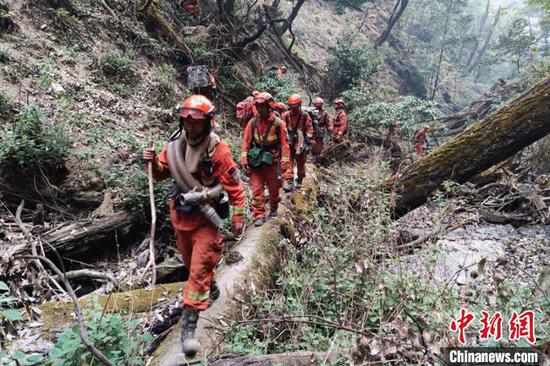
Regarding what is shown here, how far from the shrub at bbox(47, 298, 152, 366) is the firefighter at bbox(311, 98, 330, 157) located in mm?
8249

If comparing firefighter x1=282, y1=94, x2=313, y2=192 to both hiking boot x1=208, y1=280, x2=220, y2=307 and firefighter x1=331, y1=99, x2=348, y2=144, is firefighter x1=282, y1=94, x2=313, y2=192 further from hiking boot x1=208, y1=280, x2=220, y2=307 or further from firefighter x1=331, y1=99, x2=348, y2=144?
firefighter x1=331, y1=99, x2=348, y2=144

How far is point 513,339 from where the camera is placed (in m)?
2.58

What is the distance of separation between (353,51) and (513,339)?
18986mm

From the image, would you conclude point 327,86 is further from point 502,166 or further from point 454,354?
point 454,354

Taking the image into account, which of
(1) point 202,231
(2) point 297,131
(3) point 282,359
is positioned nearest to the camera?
(3) point 282,359

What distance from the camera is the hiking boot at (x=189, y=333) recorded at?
3066 millimetres

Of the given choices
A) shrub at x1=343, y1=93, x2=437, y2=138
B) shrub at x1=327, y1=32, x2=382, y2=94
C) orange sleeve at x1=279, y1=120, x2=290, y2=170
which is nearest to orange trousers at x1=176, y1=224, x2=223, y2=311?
orange sleeve at x1=279, y1=120, x2=290, y2=170

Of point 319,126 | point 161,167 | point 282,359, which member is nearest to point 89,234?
point 161,167

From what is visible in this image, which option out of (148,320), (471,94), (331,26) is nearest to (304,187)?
(148,320)

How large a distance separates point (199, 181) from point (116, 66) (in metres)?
7.75

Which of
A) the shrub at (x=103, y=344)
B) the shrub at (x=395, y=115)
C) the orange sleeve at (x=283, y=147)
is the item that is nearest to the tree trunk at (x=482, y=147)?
the orange sleeve at (x=283, y=147)

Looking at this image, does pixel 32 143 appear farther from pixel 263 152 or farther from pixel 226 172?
pixel 226 172

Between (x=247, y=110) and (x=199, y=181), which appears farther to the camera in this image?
(x=247, y=110)

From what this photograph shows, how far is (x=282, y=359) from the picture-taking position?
8.95 feet
